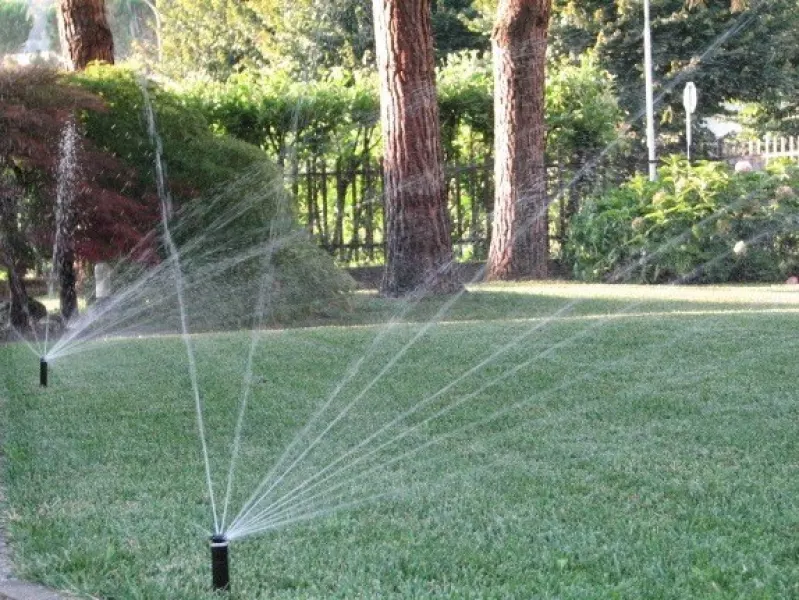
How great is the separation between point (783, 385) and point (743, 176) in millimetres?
9151

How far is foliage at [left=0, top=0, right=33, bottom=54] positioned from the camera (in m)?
62.7

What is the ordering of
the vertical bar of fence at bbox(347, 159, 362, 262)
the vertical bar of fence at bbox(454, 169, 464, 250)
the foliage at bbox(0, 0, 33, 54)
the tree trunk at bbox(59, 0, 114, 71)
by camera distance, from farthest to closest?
the foliage at bbox(0, 0, 33, 54)
the vertical bar of fence at bbox(454, 169, 464, 250)
the vertical bar of fence at bbox(347, 159, 362, 262)
the tree trunk at bbox(59, 0, 114, 71)

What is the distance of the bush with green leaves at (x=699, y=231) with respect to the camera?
579 inches

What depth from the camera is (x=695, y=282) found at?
14.8m

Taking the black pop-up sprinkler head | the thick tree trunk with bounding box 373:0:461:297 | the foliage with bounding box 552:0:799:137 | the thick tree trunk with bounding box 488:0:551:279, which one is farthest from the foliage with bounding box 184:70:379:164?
the foliage with bounding box 552:0:799:137

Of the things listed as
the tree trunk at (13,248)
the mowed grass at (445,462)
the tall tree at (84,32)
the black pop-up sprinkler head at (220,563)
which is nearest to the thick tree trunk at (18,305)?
the tree trunk at (13,248)

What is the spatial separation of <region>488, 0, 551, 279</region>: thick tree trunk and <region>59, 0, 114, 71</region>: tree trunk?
422 cm

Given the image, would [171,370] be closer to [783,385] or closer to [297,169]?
[783,385]

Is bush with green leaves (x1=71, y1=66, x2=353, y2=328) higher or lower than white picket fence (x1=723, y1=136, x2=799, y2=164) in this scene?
lower

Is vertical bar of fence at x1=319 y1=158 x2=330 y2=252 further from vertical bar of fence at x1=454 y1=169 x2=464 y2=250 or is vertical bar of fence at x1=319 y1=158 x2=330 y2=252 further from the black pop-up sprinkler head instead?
the black pop-up sprinkler head

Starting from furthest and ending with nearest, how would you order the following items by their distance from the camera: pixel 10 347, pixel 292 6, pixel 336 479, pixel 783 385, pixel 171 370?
pixel 292 6 → pixel 10 347 → pixel 171 370 → pixel 783 385 → pixel 336 479

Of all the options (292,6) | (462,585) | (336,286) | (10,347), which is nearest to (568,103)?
(336,286)

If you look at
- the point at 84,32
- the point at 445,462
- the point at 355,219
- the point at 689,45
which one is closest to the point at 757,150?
the point at 689,45

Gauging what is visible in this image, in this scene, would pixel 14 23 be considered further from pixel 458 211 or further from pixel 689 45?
pixel 458 211
